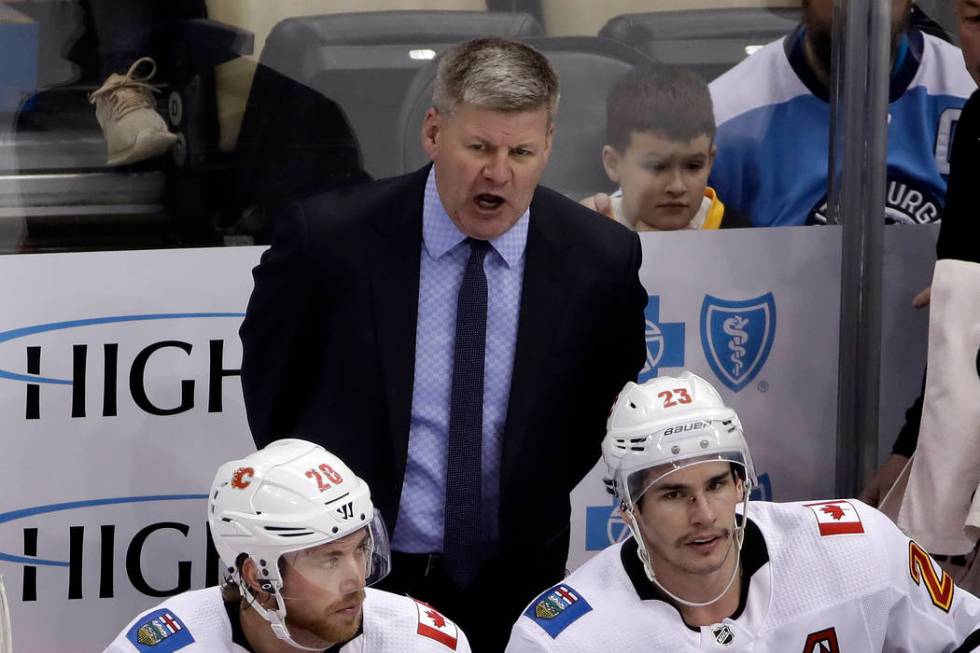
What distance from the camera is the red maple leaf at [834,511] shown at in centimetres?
274

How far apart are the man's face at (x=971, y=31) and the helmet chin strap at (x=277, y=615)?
1974 millimetres

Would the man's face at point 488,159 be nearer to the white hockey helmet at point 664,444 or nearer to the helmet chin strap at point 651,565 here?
the white hockey helmet at point 664,444

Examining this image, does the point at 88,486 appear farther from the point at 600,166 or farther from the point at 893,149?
the point at 893,149

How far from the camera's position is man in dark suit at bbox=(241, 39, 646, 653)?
9.53 ft

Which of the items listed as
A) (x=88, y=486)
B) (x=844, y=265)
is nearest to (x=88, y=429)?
(x=88, y=486)

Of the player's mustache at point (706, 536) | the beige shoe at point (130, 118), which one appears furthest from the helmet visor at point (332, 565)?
the beige shoe at point (130, 118)

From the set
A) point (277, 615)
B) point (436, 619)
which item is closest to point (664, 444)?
point (436, 619)

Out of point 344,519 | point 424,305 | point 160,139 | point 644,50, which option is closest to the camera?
point 344,519

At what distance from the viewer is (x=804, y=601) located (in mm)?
2674

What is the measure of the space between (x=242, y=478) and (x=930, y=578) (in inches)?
46.4

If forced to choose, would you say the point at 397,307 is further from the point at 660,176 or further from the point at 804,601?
the point at 660,176

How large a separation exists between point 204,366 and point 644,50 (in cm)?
126

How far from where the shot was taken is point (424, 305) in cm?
300

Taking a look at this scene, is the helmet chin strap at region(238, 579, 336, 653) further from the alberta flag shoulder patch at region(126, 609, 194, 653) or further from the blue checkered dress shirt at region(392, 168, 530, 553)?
the blue checkered dress shirt at region(392, 168, 530, 553)
